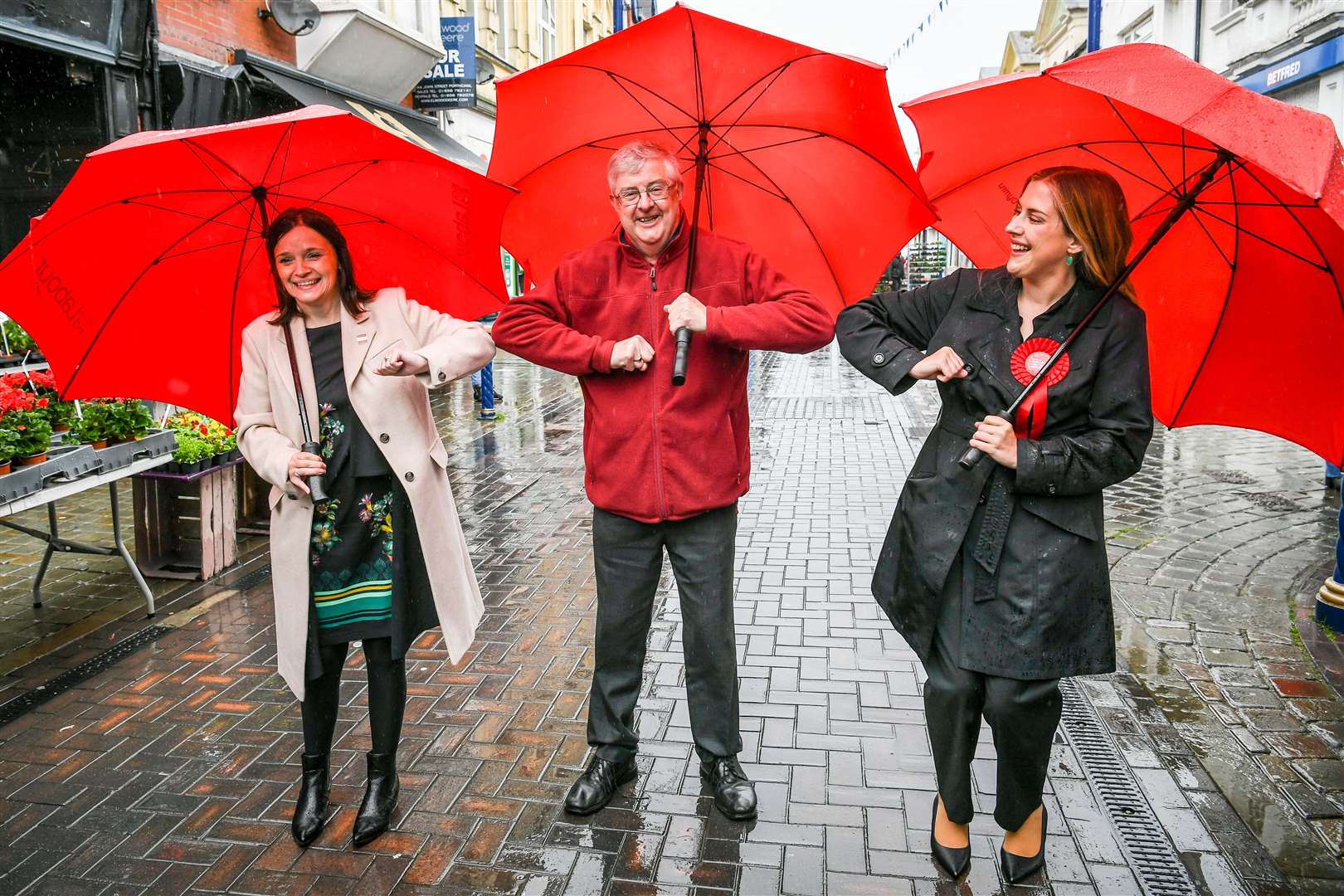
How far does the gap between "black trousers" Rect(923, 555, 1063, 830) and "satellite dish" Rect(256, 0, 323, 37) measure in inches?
434

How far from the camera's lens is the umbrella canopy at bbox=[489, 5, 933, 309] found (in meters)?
3.36

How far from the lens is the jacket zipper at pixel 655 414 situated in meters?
3.42

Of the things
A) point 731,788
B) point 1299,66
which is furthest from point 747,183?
point 1299,66

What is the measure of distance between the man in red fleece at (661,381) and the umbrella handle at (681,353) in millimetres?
24

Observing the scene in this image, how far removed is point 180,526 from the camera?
666 cm

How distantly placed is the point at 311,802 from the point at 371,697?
407 mm

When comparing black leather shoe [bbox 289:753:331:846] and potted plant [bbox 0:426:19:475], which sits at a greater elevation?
potted plant [bbox 0:426:19:475]

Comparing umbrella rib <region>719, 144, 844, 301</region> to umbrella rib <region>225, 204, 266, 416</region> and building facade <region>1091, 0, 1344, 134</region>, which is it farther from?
building facade <region>1091, 0, 1344, 134</region>

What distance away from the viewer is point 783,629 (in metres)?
5.55

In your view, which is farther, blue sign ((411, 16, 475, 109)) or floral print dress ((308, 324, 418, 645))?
blue sign ((411, 16, 475, 109))

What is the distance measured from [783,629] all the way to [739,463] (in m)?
2.21

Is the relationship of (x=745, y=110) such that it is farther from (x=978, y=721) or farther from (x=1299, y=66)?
(x=1299, y=66)

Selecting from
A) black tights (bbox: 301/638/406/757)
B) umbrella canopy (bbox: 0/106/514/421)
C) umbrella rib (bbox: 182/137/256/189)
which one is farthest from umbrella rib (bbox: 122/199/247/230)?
black tights (bbox: 301/638/406/757)

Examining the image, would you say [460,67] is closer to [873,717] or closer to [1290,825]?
[873,717]
